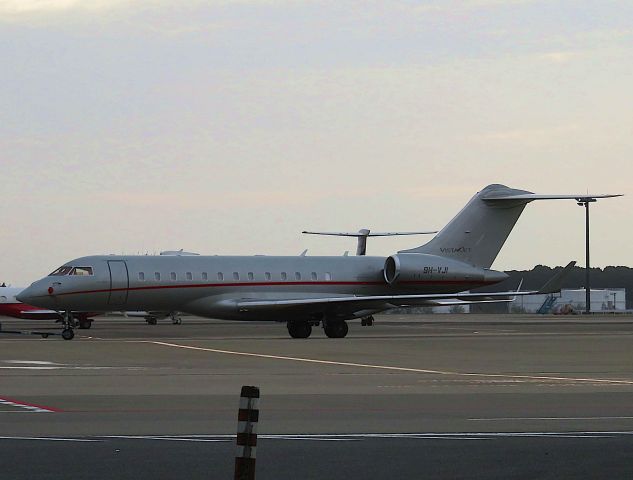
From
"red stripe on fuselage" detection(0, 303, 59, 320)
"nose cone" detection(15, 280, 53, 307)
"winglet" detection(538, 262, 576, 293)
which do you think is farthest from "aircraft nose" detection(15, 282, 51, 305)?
"red stripe on fuselage" detection(0, 303, 59, 320)

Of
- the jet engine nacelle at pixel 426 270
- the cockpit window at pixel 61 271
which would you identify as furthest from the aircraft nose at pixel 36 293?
the jet engine nacelle at pixel 426 270

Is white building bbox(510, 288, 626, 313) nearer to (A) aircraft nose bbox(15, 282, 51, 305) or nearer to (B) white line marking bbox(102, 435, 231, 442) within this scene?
(A) aircraft nose bbox(15, 282, 51, 305)

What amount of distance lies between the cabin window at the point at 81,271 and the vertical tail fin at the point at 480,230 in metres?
13.5

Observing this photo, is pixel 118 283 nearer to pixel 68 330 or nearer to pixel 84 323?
pixel 68 330

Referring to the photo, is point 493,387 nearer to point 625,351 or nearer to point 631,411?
point 631,411

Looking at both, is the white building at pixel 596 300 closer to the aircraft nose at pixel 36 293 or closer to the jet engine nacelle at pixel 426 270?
the jet engine nacelle at pixel 426 270

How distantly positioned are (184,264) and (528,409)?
3377 centimetres

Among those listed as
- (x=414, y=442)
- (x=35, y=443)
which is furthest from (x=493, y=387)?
(x=35, y=443)

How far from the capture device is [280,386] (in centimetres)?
2494

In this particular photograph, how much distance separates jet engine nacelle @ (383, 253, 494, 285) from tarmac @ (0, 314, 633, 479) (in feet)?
60.8

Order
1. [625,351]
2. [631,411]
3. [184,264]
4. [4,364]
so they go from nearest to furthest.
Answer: [631,411]
[4,364]
[625,351]
[184,264]

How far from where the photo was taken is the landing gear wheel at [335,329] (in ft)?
172

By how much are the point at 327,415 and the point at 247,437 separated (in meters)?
8.14

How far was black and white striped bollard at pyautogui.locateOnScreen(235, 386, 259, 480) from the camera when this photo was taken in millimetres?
10898
